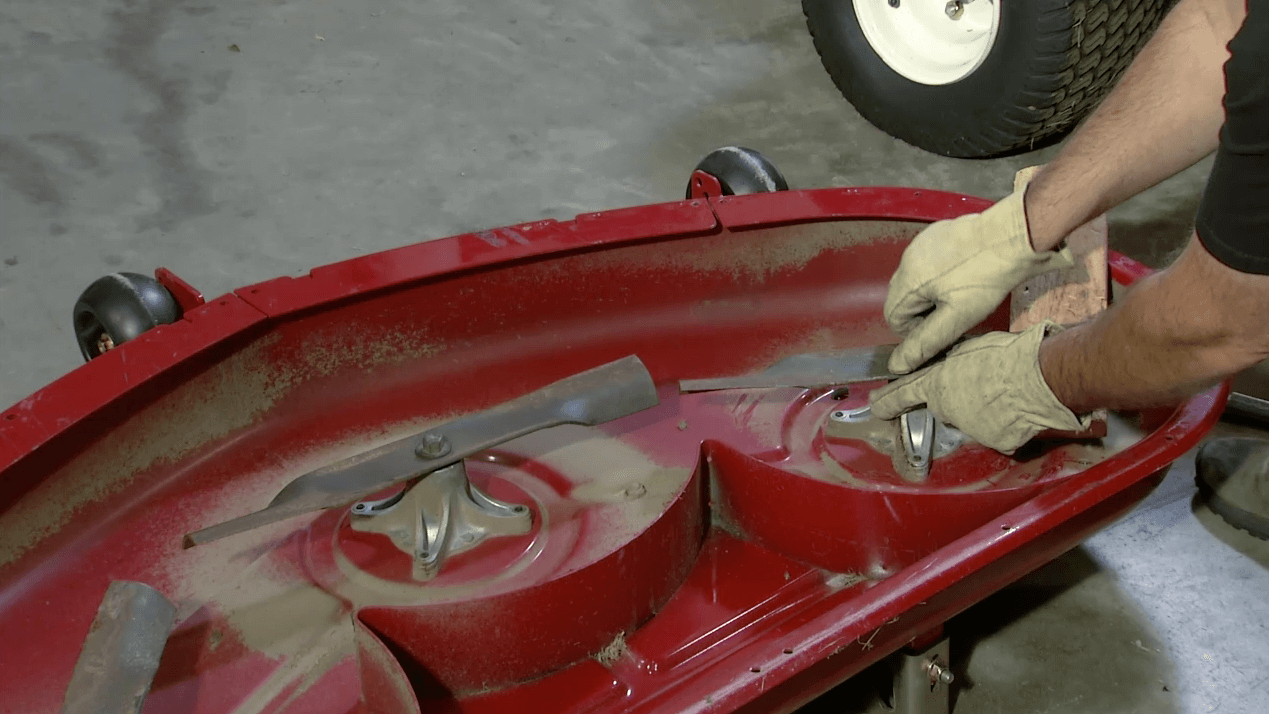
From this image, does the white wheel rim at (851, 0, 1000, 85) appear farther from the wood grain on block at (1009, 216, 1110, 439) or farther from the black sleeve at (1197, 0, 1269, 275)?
the black sleeve at (1197, 0, 1269, 275)

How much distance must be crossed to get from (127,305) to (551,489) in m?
0.71

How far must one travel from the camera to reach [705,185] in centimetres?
193

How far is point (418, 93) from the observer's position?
3.17m

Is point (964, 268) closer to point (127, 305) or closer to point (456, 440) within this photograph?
point (456, 440)

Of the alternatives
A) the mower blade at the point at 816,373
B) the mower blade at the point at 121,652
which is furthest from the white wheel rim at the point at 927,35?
the mower blade at the point at 121,652

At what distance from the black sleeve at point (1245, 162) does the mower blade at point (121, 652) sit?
43.6 inches

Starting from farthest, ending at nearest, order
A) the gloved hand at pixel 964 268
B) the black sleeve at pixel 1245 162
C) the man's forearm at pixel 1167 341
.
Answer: the gloved hand at pixel 964 268 < the man's forearm at pixel 1167 341 < the black sleeve at pixel 1245 162

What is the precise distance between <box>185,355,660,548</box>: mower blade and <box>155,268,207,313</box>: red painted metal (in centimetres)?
43

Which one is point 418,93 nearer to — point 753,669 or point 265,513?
point 265,513

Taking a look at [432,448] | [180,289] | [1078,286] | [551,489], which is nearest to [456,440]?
[432,448]

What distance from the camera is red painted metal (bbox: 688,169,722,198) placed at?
190cm

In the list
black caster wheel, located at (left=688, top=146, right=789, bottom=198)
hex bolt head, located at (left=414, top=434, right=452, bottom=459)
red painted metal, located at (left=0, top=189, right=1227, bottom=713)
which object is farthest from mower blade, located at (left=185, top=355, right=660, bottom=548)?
black caster wheel, located at (left=688, top=146, right=789, bottom=198)

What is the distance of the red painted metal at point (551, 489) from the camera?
4.20ft

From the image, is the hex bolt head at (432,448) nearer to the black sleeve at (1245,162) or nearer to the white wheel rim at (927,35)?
the black sleeve at (1245,162)
